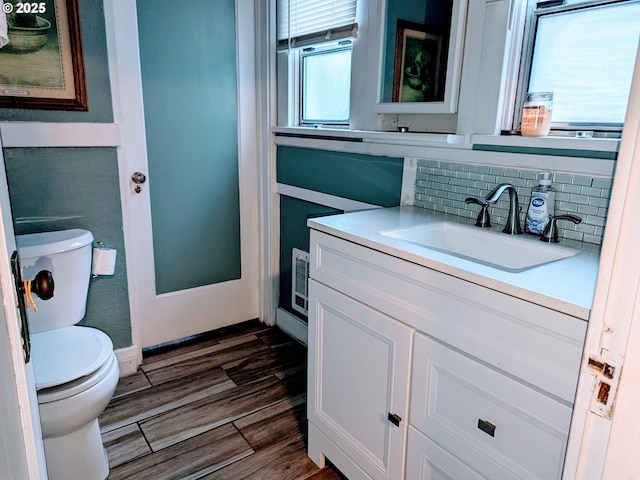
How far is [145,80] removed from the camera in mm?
2174

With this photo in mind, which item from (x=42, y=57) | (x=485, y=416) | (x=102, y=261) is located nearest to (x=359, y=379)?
(x=485, y=416)

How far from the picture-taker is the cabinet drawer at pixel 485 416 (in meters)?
0.95

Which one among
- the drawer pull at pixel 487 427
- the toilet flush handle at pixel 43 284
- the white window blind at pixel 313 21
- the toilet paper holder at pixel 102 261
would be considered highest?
the white window blind at pixel 313 21

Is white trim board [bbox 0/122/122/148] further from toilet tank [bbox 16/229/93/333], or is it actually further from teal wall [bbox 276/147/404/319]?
teal wall [bbox 276/147/404/319]

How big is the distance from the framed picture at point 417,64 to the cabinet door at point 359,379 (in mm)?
871

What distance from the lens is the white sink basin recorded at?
1.31 metres

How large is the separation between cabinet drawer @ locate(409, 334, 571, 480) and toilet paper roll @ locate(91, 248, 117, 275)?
1.47 m

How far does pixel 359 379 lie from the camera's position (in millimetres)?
1442

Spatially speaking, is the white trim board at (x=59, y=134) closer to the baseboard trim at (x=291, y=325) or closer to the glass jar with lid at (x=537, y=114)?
the baseboard trim at (x=291, y=325)

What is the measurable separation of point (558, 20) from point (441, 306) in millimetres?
988

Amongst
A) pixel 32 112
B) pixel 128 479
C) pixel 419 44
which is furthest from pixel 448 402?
pixel 32 112

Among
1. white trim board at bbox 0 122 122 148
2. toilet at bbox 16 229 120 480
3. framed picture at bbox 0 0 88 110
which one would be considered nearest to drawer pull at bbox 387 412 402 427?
toilet at bbox 16 229 120 480

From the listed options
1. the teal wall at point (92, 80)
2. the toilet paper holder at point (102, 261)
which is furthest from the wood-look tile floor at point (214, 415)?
the teal wall at point (92, 80)

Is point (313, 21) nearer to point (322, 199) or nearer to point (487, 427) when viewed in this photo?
point (322, 199)
